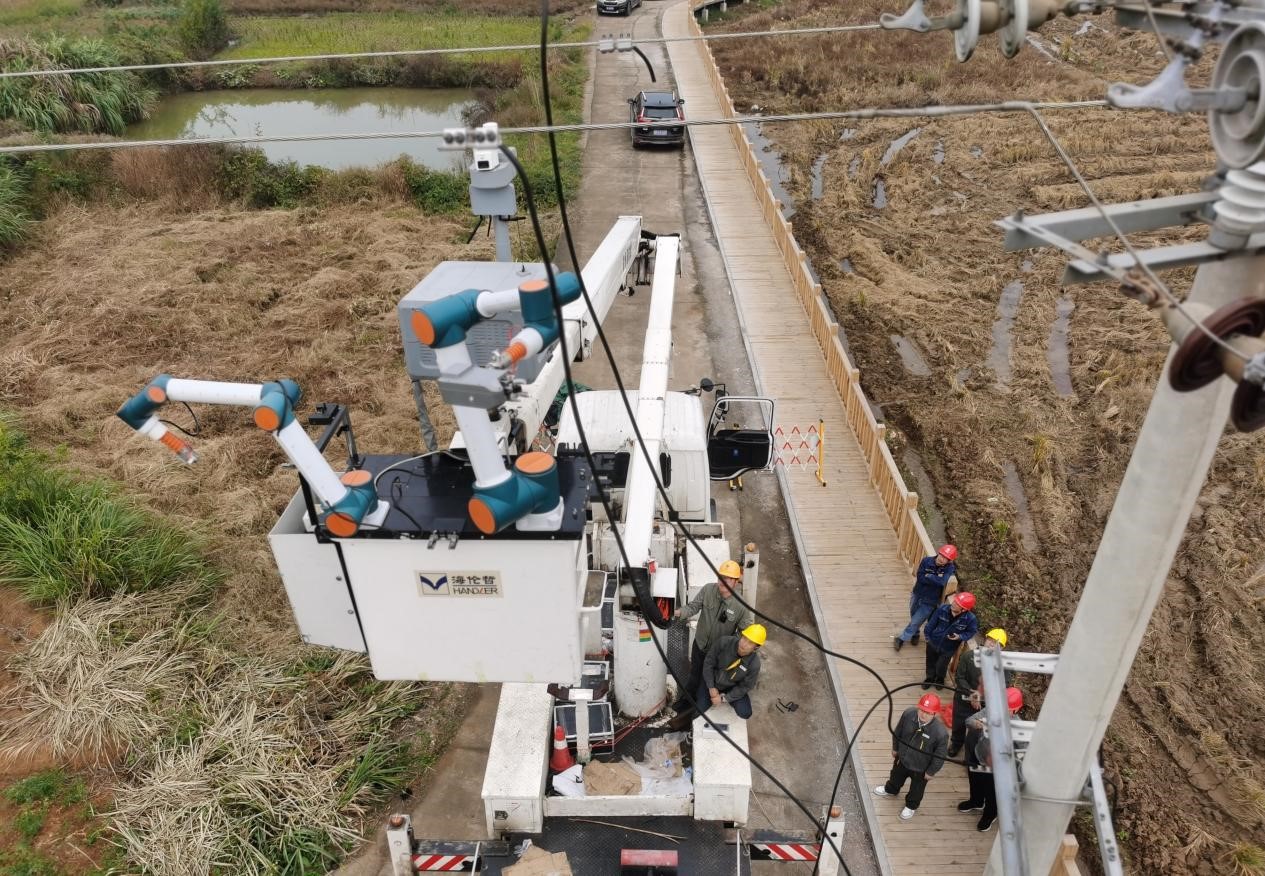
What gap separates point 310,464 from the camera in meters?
4.96

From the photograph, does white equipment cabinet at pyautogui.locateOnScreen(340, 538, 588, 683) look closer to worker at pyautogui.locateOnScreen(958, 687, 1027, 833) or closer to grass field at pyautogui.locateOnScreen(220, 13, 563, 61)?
worker at pyautogui.locateOnScreen(958, 687, 1027, 833)

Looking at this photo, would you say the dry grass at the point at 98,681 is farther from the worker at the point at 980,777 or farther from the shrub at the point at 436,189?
the shrub at the point at 436,189

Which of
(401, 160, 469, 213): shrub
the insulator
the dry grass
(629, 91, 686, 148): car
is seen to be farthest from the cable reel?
(629, 91, 686, 148): car

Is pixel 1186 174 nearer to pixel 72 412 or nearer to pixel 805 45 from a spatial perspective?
pixel 805 45

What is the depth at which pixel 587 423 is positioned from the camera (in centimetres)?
1045

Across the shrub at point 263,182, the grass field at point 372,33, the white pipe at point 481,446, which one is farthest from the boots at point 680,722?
the grass field at point 372,33

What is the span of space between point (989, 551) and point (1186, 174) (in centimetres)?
1842

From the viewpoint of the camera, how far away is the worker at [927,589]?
8656mm

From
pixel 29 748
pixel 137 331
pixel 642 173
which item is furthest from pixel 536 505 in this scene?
pixel 642 173

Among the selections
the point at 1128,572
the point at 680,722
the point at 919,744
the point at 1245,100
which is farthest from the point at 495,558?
the point at 1245,100

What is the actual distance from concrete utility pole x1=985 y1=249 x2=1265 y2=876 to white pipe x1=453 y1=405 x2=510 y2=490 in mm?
3464

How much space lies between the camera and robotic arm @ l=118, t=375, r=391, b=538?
4844mm

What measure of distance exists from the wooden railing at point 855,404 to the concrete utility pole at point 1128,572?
4.64 meters

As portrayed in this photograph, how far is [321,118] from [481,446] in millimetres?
34489
